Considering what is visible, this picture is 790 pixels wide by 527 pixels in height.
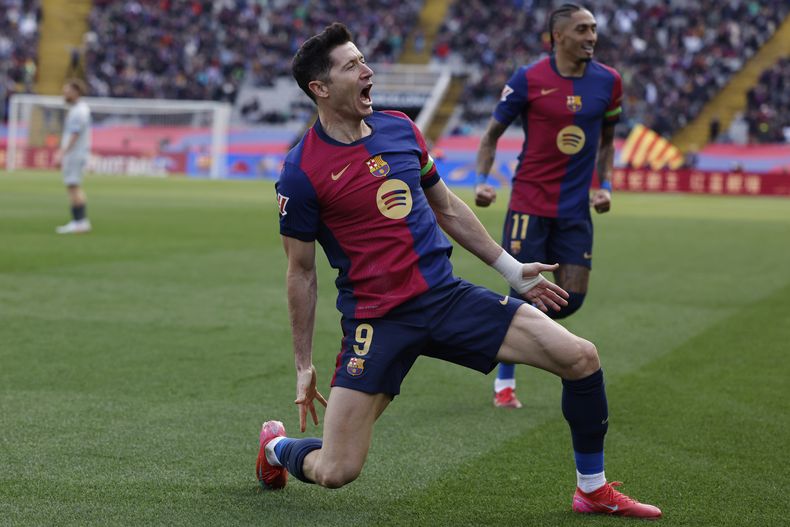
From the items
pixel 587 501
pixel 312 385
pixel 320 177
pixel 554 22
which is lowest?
pixel 587 501

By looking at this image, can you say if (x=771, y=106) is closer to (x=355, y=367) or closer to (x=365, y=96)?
(x=365, y=96)

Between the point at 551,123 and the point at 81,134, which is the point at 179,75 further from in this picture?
the point at 551,123

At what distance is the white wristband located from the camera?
477cm

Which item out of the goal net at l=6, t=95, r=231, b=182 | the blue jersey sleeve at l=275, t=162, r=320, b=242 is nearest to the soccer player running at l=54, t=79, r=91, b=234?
the blue jersey sleeve at l=275, t=162, r=320, b=242

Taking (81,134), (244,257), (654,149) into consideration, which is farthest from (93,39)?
(244,257)

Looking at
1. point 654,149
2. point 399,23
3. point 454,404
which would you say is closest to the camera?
point 454,404

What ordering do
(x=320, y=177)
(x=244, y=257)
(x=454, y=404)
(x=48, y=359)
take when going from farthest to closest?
(x=244, y=257)
(x=48, y=359)
(x=454, y=404)
(x=320, y=177)

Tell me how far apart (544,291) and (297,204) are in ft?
3.52

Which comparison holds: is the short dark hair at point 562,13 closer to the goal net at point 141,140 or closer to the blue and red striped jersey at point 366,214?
the blue and red striped jersey at point 366,214

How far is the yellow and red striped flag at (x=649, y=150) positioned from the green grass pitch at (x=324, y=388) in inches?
1004

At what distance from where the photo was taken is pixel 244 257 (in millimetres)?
15414

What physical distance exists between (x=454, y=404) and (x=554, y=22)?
2469mm

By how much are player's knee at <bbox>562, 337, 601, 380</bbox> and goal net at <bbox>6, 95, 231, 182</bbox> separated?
40.8 meters

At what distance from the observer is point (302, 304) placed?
15.5 ft
